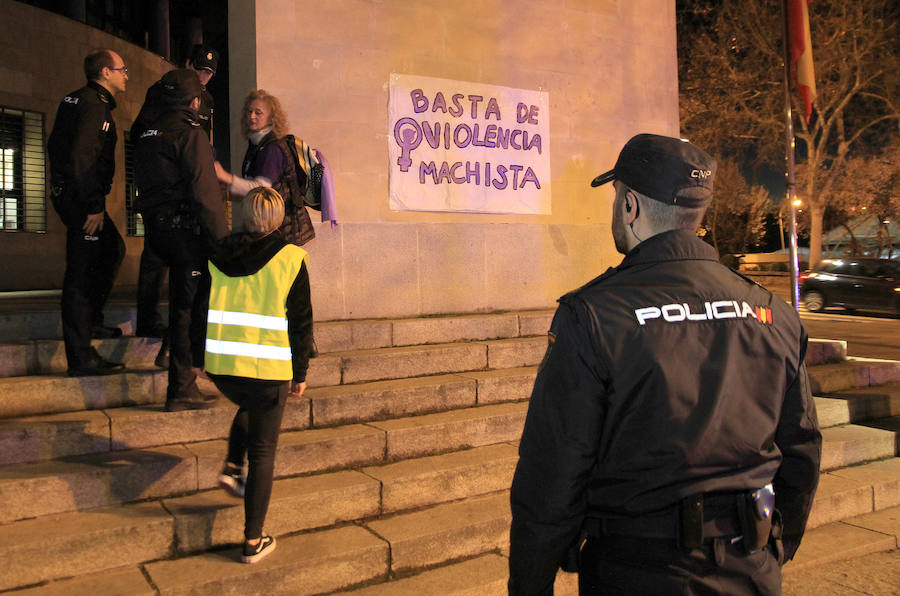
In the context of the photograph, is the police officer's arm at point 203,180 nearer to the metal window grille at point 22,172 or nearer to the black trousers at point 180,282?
the black trousers at point 180,282

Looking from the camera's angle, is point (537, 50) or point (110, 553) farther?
point (537, 50)

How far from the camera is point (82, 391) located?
4246 millimetres

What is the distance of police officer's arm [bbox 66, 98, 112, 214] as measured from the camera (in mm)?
4297

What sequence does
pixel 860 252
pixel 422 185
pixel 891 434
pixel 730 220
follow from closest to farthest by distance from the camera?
pixel 891 434 → pixel 422 185 → pixel 860 252 → pixel 730 220

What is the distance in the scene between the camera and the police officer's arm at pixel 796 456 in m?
1.85

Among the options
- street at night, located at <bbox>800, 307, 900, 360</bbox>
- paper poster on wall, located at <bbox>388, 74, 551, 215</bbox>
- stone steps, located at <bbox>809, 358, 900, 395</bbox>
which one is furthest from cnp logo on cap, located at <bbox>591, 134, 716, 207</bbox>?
street at night, located at <bbox>800, 307, 900, 360</bbox>

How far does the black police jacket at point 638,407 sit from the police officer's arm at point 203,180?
301cm

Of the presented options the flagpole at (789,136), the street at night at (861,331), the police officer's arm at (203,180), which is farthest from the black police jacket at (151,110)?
the street at night at (861,331)

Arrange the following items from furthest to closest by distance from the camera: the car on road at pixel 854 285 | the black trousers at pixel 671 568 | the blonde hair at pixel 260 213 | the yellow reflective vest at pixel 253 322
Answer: the car on road at pixel 854 285, the blonde hair at pixel 260 213, the yellow reflective vest at pixel 253 322, the black trousers at pixel 671 568

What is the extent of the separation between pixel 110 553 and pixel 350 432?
1.52 metres

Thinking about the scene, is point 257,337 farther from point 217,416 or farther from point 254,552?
point 217,416

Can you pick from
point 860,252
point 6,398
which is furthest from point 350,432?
point 860,252

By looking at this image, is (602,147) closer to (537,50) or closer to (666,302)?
(537,50)

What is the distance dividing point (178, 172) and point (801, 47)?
7704 mm
